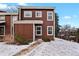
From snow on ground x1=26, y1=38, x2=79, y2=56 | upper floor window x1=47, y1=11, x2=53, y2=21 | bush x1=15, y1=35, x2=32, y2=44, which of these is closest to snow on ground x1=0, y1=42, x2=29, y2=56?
bush x1=15, y1=35, x2=32, y2=44

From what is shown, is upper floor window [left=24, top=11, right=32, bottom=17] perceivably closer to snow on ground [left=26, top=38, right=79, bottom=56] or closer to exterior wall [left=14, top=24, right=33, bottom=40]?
exterior wall [left=14, top=24, right=33, bottom=40]

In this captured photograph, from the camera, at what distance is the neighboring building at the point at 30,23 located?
13.5 meters

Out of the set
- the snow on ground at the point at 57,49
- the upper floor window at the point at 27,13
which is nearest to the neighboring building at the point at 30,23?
the upper floor window at the point at 27,13

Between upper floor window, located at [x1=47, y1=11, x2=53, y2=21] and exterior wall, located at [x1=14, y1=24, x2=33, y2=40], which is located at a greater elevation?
upper floor window, located at [x1=47, y1=11, x2=53, y2=21]

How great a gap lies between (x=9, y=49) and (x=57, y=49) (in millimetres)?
1243

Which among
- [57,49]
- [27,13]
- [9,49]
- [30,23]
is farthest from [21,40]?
[57,49]

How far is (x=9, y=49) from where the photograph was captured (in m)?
13.3

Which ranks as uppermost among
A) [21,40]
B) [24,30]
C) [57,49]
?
[24,30]

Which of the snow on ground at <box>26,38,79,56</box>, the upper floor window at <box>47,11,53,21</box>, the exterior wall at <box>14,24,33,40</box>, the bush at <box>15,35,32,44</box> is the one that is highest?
the upper floor window at <box>47,11,53,21</box>

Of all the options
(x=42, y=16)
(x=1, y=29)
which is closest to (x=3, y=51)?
(x=1, y=29)

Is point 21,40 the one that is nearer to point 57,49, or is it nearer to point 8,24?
point 8,24

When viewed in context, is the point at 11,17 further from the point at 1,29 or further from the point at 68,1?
the point at 68,1

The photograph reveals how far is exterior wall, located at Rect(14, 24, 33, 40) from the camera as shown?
13484 millimetres

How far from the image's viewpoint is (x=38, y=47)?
523 inches
